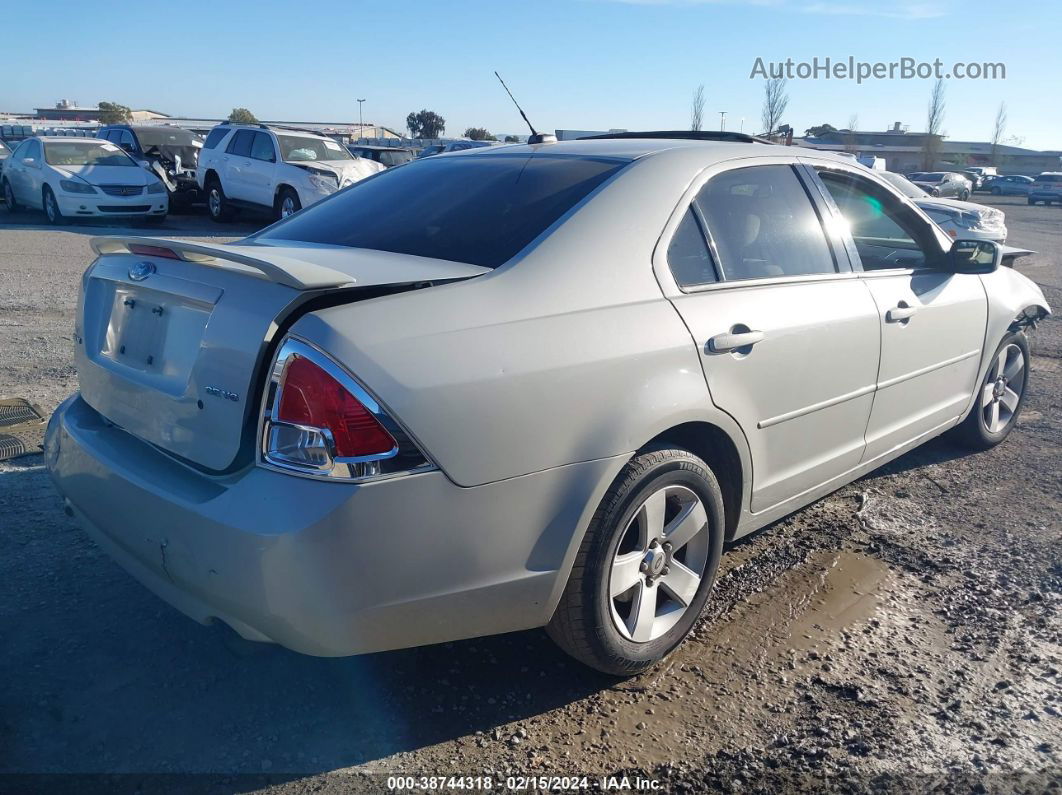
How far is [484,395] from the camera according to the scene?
2.32 meters

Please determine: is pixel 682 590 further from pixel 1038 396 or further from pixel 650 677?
pixel 1038 396

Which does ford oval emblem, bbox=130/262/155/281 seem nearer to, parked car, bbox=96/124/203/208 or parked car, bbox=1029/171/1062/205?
parked car, bbox=96/124/203/208

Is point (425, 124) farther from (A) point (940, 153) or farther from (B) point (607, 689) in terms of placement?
(B) point (607, 689)

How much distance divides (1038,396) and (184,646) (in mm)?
6191

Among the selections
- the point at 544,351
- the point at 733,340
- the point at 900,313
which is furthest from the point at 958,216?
the point at 544,351

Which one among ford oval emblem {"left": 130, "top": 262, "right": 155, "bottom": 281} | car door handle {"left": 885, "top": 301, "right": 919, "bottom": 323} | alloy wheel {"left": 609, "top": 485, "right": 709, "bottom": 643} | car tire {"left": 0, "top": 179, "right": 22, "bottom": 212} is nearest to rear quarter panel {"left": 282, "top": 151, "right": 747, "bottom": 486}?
alloy wheel {"left": 609, "top": 485, "right": 709, "bottom": 643}

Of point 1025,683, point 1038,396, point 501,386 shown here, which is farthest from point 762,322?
point 1038,396

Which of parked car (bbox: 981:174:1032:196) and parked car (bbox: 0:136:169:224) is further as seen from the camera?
parked car (bbox: 981:174:1032:196)

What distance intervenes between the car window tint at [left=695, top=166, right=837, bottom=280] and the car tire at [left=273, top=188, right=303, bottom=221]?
12.8 m

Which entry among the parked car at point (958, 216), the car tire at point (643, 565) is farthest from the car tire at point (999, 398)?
the parked car at point (958, 216)

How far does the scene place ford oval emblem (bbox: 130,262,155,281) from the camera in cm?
275

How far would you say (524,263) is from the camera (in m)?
2.63

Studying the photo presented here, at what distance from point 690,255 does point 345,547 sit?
5.29 feet

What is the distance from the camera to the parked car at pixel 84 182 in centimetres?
1531
